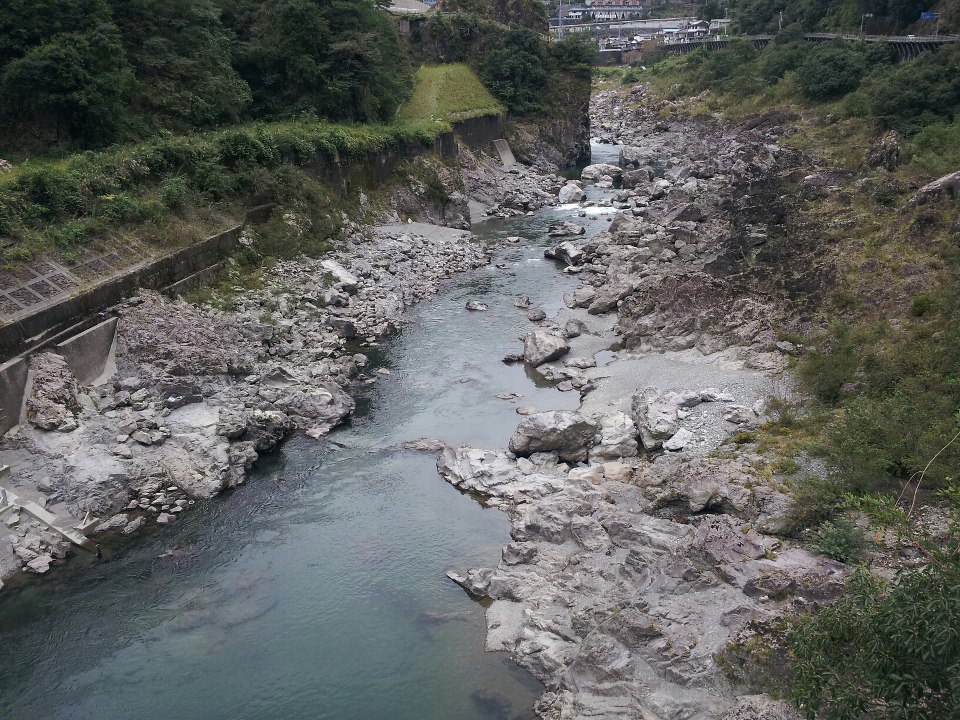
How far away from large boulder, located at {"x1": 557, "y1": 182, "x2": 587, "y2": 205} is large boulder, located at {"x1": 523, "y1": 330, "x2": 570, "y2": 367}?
1012 inches

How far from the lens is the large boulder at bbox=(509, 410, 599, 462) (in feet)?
59.5

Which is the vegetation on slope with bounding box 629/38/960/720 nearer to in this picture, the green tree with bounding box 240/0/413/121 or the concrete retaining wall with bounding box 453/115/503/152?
the concrete retaining wall with bounding box 453/115/503/152

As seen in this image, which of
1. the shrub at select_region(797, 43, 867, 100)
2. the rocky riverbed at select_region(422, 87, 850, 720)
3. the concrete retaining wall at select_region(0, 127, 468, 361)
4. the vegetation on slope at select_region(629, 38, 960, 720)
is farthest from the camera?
the shrub at select_region(797, 43, 867, 100)

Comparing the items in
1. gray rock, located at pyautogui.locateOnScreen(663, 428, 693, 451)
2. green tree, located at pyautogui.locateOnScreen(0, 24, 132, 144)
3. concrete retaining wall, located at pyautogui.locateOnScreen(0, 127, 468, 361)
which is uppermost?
green tree, located at pyautogui.locateOnScreen(0, 24, 132, 144)

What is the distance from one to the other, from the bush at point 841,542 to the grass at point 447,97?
40.6 meters

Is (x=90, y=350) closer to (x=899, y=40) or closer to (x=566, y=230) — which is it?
(x=566, y=230)

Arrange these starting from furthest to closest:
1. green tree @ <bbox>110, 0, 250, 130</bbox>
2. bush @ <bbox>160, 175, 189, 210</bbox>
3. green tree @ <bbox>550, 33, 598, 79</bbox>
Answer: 1. green tree @ <bbox>550, 33, 598, 79</bbox>
2. green tree @ <bbox>110, 0, 250, 130</bbox>
3. bush @ <bbox>160, 175, 189, 210</bbox>

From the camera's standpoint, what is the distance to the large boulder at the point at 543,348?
2397 cm

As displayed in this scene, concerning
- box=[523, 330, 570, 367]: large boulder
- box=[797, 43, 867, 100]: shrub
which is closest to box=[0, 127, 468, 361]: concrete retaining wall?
box=[523, 330, 570, 367]: large boulder

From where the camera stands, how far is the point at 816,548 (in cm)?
1159

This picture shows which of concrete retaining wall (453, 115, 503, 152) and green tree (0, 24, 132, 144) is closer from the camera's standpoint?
green tree (0, 24, 132, 144)

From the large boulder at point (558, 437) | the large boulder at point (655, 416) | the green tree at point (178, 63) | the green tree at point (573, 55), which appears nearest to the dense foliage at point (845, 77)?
the green tree at point (573, 55)

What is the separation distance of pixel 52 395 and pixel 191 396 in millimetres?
3313

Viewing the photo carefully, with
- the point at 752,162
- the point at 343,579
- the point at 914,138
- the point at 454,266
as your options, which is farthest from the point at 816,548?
the point at 752,162
